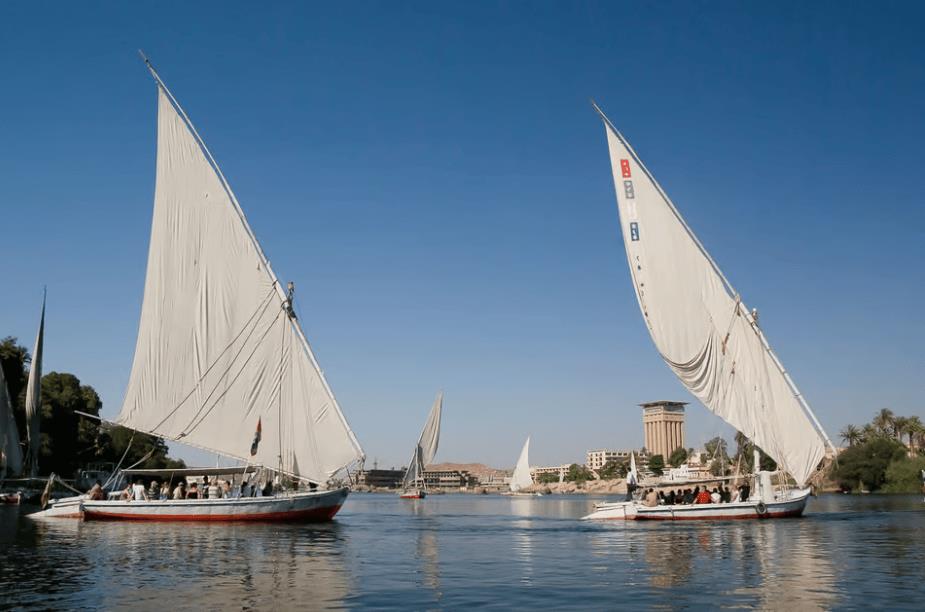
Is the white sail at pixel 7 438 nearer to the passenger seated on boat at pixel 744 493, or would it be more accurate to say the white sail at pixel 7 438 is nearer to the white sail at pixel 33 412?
the white sail at pixel 33 412

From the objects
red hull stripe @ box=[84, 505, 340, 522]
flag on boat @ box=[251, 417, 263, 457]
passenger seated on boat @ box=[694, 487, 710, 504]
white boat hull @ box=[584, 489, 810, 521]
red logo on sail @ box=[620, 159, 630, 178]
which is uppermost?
red logo on sail @ box=[620, 159, 630, 178]

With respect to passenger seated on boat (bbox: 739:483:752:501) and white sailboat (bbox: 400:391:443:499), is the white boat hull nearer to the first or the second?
passenger seated on boat (bbox: 739:483:752:501)

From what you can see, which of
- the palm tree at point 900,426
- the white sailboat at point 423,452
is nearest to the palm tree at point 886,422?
the palm tree at point 900,426

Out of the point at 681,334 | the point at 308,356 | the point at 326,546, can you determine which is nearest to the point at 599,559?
the point at 326,546

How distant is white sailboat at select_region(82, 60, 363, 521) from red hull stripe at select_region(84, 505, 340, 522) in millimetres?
81

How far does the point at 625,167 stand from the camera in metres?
50.2

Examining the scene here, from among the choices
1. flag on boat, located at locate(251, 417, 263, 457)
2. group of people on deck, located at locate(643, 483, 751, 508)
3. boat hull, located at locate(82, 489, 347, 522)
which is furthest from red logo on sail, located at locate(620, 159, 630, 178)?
flag on boat, located at locate(251, 417, 263, 457)

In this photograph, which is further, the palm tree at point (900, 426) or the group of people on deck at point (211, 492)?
the palm tree at point (900, 426)

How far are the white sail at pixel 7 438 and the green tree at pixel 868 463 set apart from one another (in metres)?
111

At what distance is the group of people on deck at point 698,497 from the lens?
165 ft

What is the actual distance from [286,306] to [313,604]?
106 feet

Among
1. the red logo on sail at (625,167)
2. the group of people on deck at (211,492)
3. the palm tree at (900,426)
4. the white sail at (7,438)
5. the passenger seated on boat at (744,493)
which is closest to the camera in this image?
the group of people on deck at (211,492)

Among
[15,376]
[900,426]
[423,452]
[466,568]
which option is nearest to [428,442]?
[423,452]

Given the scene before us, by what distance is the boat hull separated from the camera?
4772 cm
